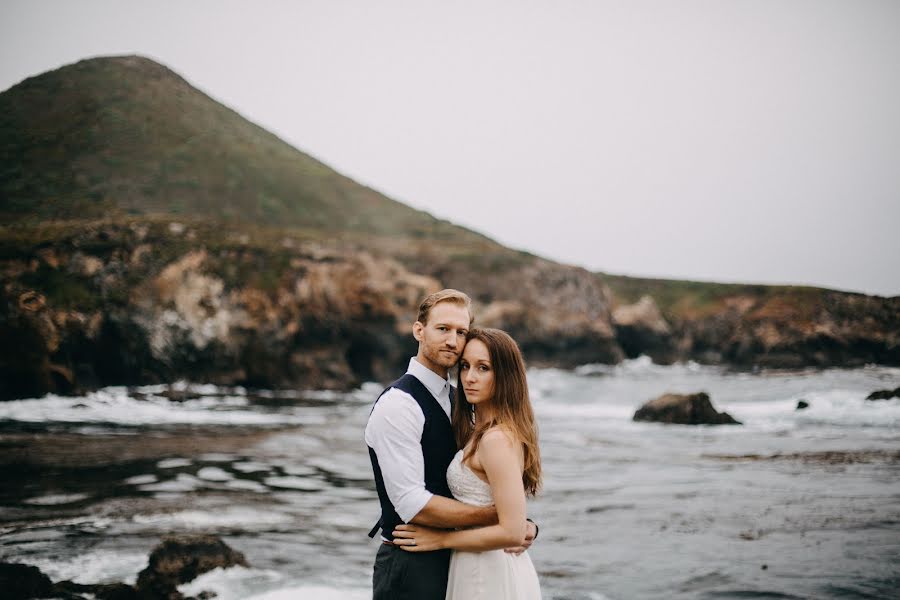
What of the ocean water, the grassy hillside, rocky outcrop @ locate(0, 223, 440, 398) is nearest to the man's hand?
the ocean water

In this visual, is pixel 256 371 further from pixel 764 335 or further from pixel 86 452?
pixel 764 335

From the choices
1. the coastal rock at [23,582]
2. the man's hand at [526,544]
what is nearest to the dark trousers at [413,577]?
the man's hand at [526,544]

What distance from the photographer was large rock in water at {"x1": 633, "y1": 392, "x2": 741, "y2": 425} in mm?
23672

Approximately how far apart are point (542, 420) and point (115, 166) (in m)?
55.0

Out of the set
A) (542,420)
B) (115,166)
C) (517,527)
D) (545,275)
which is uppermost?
(115,166)

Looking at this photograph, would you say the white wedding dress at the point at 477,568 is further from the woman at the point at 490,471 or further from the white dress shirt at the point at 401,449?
the white dress shirt at the point at 401,449

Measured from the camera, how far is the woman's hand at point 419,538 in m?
3.41

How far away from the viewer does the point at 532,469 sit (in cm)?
371

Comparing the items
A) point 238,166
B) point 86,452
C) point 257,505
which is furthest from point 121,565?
point 238,166

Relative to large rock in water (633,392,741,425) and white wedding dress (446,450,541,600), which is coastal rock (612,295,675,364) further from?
Result: white wedding dress (446,450,541,600)

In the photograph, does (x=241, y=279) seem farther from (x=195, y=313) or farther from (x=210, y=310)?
(x=195, y=313)

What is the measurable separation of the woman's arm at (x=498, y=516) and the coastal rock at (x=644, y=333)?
77151mm

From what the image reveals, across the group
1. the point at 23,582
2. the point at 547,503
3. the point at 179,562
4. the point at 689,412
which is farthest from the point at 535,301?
the point at 23,582

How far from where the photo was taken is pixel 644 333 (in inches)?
3199
